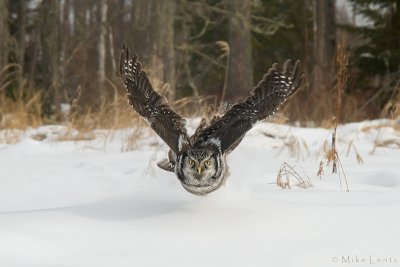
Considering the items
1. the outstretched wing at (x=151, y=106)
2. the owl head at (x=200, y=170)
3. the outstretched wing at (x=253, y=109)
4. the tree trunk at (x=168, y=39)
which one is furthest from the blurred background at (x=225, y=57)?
the owl head at (x=200, y=170)

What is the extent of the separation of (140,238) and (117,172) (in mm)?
2591

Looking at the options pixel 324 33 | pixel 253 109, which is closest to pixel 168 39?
pixel 324 33

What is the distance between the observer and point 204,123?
3.86 meters

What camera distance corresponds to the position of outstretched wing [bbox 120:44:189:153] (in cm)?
331

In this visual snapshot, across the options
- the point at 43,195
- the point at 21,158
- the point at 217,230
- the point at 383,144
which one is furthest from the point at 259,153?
the point at 217,230

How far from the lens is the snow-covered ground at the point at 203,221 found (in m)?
2.12

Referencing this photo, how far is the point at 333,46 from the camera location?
49.3 ft

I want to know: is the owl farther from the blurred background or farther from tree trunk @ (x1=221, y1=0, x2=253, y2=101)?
tree trunk @ (x1=221, y1=0, x2=253, y2=101)

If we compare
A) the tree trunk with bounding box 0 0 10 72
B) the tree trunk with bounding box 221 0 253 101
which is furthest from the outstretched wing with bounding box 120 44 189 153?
the tree trunk with bounding box 221 0 253 101

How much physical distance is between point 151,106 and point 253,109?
623 millimetres

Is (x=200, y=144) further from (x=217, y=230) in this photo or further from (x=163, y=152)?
(x=163, y=152)

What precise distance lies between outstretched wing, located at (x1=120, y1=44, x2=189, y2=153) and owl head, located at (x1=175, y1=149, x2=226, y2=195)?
0.68 feet

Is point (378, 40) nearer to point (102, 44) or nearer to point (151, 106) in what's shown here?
point (102, 44)

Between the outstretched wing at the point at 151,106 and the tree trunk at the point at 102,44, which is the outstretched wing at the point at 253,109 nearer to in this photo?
the outstretched wing at the point at 151,106
